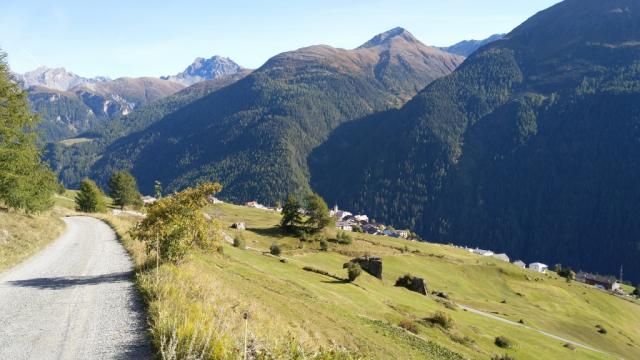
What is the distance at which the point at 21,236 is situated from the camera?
29031 millimetres

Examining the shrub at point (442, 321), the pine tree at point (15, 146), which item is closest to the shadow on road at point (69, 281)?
the pine tree at point (15, 146)

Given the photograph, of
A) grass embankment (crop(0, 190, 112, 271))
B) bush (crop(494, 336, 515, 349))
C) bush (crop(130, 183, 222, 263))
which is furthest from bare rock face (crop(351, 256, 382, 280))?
bush (crop(130, 183, 222, 263))

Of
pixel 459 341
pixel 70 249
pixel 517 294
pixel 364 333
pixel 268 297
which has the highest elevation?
pixel 70 249

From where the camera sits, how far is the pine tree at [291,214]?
364 feet

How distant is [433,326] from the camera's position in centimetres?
3878

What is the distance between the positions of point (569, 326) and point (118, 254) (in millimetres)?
77998

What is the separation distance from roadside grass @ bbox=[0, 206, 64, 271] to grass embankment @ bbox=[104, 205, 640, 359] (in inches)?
230

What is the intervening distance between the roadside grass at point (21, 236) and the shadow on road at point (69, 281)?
12.3 ft

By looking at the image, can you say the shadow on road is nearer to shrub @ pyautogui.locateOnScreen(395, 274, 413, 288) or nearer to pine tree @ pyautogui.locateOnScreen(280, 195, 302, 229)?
shrub @ pyautogui.locateOnScreen(395, 274, 413, 288)

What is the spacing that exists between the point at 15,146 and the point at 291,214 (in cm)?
7987

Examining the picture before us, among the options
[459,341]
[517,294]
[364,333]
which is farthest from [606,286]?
[364,333]

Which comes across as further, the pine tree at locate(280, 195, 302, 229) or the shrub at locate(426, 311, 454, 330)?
the pine tree at locate(280, 195, 302, 229)

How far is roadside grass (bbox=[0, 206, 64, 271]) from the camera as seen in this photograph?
24.4 metres

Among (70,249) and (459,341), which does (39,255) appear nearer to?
(70,249)
